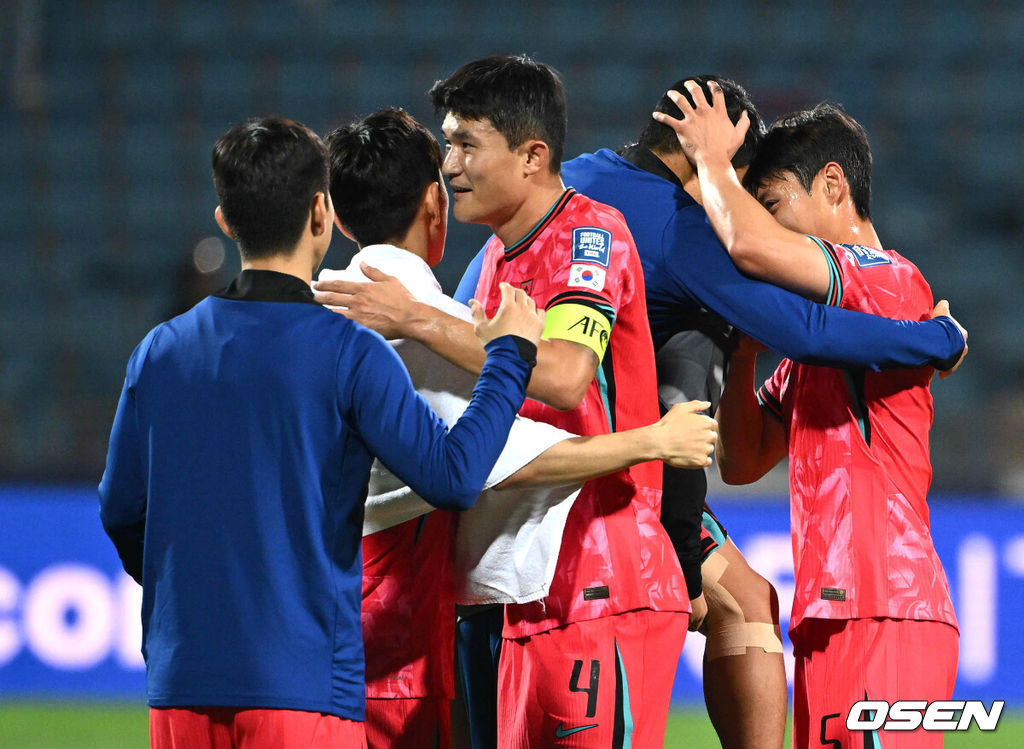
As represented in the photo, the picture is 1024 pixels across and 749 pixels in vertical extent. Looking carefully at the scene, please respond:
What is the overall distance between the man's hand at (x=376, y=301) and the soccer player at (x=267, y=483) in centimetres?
27

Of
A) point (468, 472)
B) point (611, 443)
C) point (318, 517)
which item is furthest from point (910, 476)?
point (318, 517)

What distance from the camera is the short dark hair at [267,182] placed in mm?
2281

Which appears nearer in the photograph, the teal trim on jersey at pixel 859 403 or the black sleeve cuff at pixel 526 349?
the black sleeve cuff at pixel 526 349

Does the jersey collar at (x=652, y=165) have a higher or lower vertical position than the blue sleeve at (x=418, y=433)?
higher

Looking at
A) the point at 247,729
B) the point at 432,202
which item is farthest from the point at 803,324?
the point at 247,729

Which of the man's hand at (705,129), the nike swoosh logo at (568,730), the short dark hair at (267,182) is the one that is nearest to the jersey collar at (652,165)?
the man's hand at (705,129)

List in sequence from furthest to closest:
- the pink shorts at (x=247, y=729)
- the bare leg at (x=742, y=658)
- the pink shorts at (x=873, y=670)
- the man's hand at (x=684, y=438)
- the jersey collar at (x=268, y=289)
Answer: the bare leg at (x=742, y=658)
the pink shorts at (x=873, y=670)
the man's hand at (x=684, y=438)
the jersey collar at (x=268, y=289)
the pink shorts at (x=247, y=729)

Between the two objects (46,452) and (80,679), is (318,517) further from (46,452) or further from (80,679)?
(46,452)

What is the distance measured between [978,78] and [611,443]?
990 cm

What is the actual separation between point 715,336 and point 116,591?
4.50m

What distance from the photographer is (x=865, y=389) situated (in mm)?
2852

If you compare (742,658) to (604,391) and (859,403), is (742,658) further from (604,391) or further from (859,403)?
(604,391)

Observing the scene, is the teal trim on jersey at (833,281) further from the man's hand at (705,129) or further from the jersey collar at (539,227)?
the jersey collar at (539,227)

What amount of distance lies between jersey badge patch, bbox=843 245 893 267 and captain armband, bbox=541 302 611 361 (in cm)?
64
